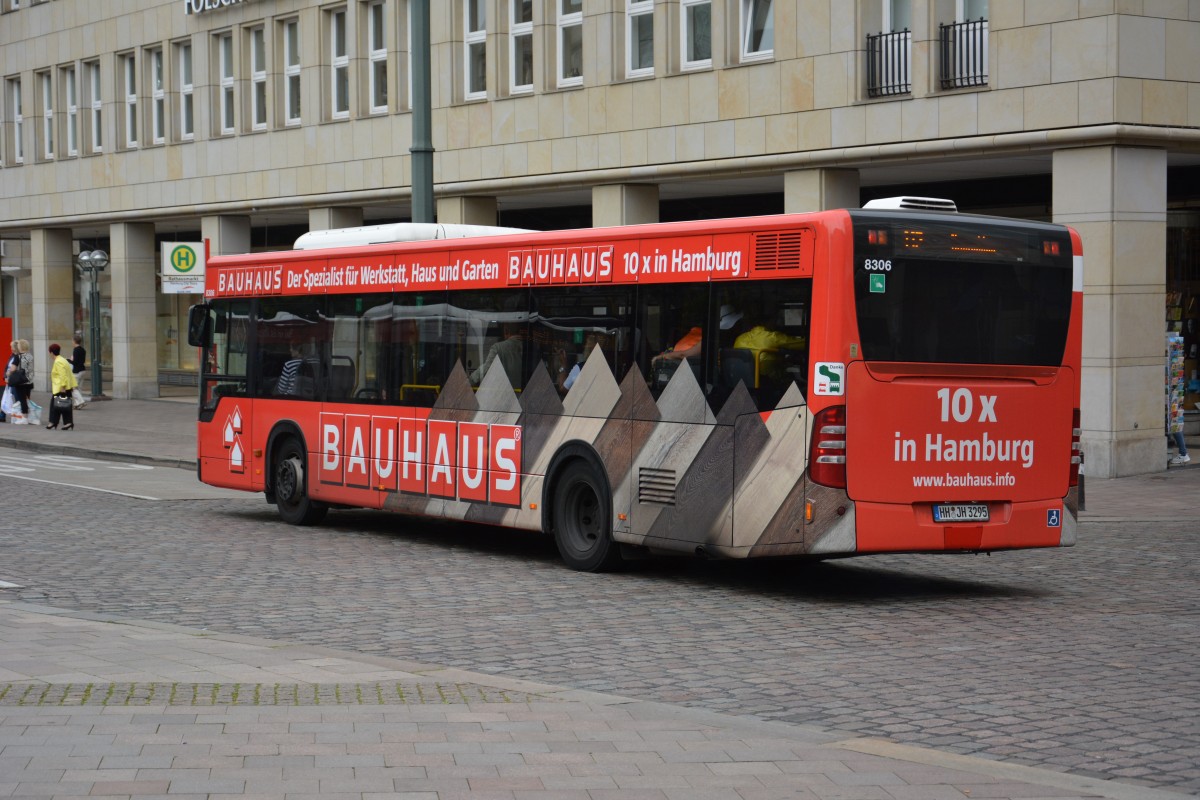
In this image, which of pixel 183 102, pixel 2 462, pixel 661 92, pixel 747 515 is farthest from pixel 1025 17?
pixel 183 102

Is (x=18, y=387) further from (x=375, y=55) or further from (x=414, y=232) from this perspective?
(x=414, y=232)

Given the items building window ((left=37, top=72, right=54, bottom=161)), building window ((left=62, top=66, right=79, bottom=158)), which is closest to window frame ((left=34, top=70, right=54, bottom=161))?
building window ((left=37, top=72, right=54, bottom=161))

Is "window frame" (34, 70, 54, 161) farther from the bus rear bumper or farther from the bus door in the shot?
the bus rear bumper

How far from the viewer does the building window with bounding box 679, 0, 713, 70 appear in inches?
1037

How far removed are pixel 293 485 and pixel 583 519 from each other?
4553mm

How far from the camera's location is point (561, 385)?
44.7 ft

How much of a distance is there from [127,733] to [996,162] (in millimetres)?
18602

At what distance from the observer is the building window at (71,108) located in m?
44.1

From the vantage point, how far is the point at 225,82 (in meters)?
38.4

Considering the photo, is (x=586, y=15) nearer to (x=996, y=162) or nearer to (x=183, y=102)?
(x=996, y=162)

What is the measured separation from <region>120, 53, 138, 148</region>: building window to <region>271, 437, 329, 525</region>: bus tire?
26.4 m

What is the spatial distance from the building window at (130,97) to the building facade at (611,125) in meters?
0.09

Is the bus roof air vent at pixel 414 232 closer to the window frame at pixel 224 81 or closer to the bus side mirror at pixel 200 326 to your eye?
the bus side mirror at pixel 200 326

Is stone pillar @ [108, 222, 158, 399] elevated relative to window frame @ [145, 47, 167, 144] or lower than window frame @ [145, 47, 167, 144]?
lower
